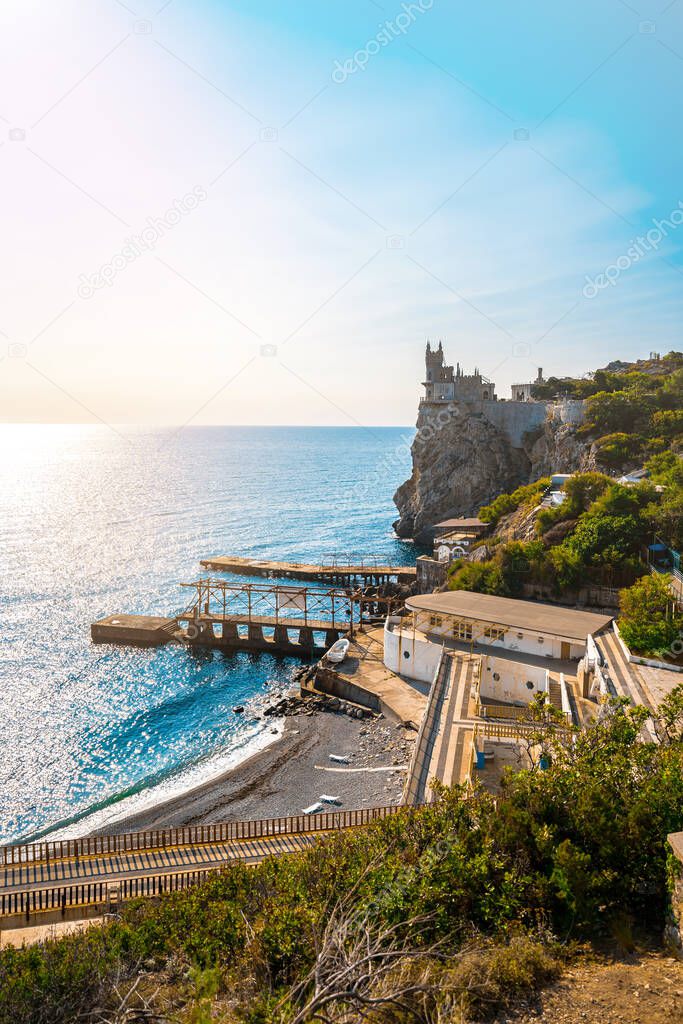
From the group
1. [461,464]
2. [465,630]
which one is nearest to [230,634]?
[465,630]

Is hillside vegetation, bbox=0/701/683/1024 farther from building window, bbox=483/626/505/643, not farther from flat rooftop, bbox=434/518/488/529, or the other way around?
flat rooftop, bbox=434/518/488/529

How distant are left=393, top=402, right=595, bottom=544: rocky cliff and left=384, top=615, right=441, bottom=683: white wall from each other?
155 feet

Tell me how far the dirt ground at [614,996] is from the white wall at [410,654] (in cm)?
2258

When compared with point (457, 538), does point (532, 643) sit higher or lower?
lower

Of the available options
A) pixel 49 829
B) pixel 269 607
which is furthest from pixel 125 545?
pixel 49 829

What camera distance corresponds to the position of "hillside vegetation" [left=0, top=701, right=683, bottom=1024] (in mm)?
9531

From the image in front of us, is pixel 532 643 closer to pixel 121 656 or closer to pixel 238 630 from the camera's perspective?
pixel 238 630

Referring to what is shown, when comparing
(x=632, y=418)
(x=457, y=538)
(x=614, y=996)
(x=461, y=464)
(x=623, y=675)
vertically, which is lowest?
(x=614, y=996)

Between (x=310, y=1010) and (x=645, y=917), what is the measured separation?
8.12 metres

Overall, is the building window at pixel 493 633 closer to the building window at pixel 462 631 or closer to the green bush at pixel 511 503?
the building window at pixel 462 631

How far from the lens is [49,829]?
85.4 feet

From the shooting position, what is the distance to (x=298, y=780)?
93.5 feet

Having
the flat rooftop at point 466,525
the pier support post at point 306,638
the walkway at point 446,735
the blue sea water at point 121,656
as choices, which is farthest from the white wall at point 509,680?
the flat rooftop at point 466,525

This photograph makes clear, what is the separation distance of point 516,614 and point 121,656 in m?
29.7
